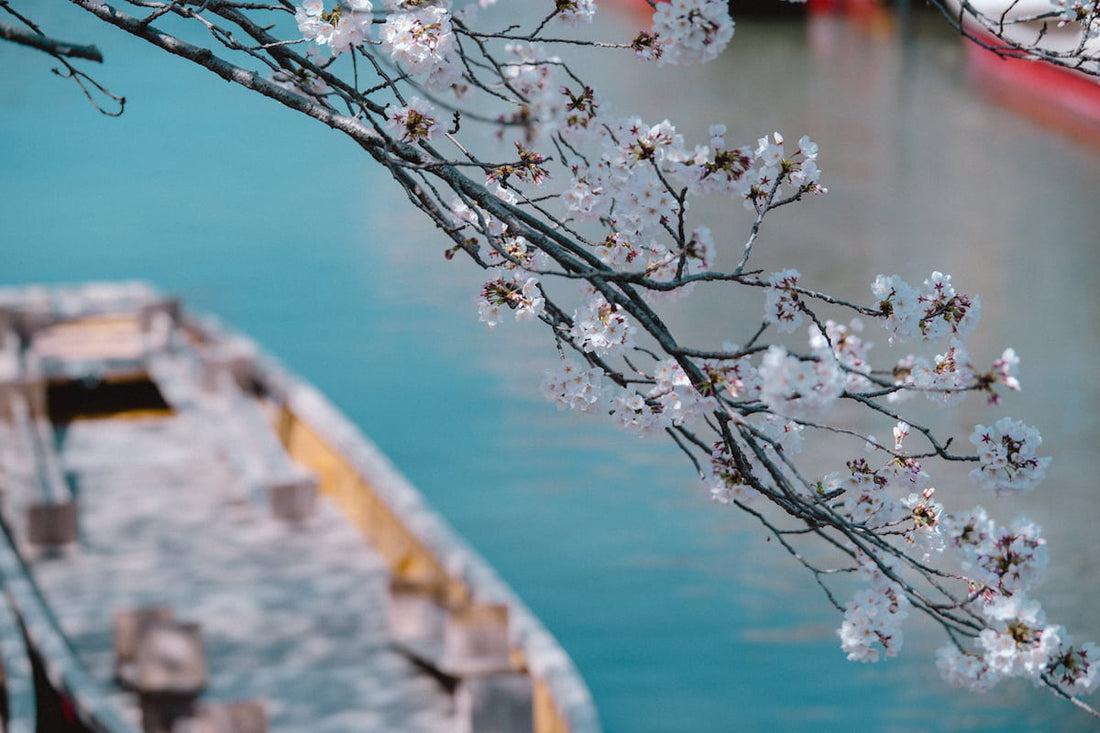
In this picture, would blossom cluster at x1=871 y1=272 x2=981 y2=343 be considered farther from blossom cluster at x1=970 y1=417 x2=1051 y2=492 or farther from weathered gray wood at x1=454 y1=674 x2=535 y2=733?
weathered gray wood at x1=454 y1=674 x2=535 y2=733

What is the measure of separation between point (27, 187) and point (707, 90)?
13621 mm

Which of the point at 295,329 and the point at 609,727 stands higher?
the point at 295,329

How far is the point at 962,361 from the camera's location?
2.97 meters

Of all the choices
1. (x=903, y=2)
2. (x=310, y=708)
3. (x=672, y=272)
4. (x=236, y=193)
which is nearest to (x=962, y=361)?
(x=672, y=272)

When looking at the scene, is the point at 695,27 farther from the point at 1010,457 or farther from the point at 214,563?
the point at 214,563

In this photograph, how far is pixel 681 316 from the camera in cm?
1488

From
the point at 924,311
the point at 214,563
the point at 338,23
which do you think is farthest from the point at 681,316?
the point at 338,23

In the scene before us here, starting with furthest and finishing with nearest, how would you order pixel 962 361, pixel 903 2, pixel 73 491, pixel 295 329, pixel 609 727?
pixel 903 2
pixel 295 329
pixel 73 491
pixel 609 727
pixel 962 361

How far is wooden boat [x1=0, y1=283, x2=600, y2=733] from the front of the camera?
5770 millimetres

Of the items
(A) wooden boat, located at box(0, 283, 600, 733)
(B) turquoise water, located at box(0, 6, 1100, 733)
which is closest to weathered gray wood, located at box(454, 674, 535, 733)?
(A) wooden boat, located at box(0, 283, 600, 733)

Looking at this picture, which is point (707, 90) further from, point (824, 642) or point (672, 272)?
point (672, 272)

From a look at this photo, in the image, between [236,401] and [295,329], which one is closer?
[236,401]

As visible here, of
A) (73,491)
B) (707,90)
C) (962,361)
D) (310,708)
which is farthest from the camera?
(707,90)

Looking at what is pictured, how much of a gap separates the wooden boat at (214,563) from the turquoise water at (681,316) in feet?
6.09
